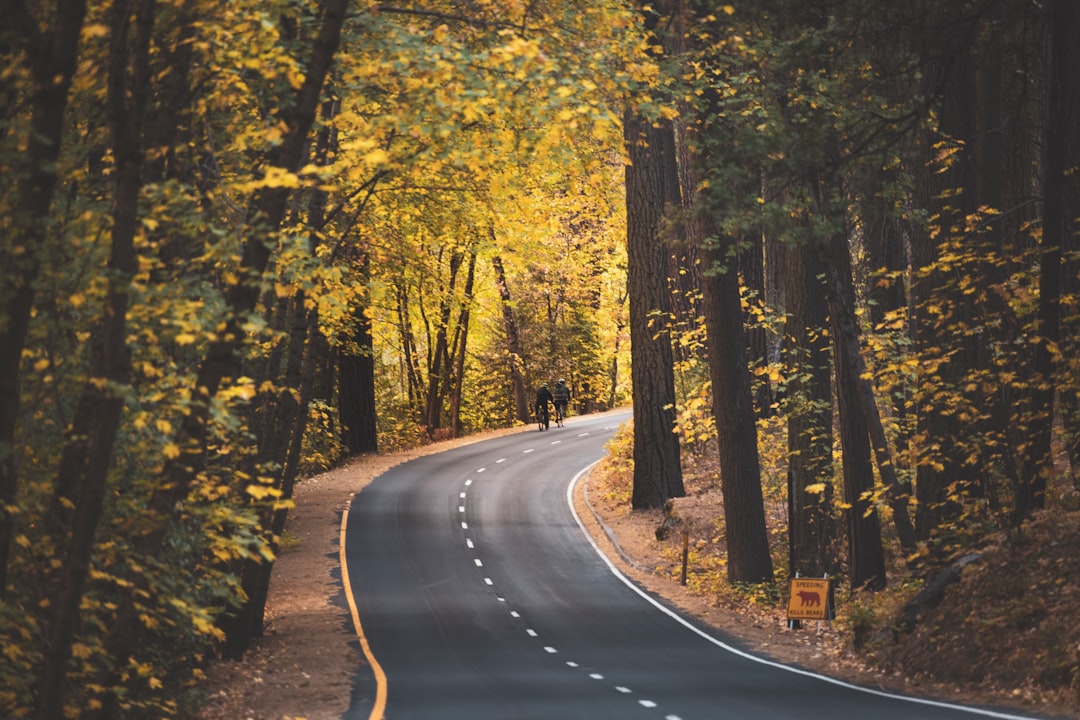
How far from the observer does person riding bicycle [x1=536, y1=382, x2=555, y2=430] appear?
51.4 m

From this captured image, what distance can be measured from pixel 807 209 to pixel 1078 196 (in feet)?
12.3

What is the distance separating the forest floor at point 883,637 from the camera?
46.3 ft

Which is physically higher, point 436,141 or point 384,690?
point 436,141

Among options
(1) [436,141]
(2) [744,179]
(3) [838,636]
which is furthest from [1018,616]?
(1) [436,141]

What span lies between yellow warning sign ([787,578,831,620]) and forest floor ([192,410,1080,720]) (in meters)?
0.37

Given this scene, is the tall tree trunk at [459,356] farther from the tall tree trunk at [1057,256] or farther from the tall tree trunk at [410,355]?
the tall tree trunk at [1057,256]

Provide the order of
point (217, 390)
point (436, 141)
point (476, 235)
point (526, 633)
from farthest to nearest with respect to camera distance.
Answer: point (476, 235)
point (526, 633)
point (436, 141)
point (217, 390)

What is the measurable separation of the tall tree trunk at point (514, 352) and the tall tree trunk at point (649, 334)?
2036 centimetres

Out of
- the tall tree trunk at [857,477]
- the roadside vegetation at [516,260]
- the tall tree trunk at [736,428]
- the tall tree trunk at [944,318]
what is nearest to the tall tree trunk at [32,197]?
the roadside vegetation at [516,260]

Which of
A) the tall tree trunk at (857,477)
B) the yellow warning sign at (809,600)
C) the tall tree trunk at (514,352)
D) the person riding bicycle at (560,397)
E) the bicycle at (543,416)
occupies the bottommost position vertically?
the yellow warning sign at (809,600)

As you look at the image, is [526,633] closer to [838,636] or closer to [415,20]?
[838,636]

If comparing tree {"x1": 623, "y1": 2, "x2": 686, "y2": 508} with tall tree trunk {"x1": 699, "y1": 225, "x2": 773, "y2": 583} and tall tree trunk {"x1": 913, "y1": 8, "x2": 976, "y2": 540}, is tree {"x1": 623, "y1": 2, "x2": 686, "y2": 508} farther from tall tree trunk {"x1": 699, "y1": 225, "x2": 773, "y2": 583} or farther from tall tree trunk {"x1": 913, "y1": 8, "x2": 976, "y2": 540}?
tall tree trunk {"x1": 913, "y1": 8, "x2": 976, "y2": 540}

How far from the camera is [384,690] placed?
16438 mm

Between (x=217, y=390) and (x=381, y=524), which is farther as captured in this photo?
(x=381, y=524)
